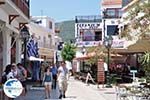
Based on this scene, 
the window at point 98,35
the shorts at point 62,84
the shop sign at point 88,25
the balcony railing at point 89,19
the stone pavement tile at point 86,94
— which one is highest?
the balcony railing at point 89,19

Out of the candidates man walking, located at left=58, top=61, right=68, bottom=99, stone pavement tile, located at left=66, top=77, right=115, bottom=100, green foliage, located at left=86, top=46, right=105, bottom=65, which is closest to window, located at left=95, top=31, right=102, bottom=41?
green foliage, located at left=86, top=46, right=105, bottom=65

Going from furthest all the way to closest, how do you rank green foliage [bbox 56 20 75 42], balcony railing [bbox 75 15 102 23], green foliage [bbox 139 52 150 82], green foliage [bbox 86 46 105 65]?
green foliage [bbox 56 20 75 42]
balcony railing [bbox 75 15 102 23]
green foliage [bbox 86 46 105 65]
green foliage [bbox 139 52 150 82]

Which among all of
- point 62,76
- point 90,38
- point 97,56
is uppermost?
point 90,38

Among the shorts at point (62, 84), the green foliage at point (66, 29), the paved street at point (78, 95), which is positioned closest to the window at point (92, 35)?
the paved street at point (78, 95)

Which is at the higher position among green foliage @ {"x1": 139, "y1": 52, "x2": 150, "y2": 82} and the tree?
the tree

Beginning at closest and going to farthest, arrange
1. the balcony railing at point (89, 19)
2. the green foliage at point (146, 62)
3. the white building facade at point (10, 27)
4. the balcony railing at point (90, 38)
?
the green foliage at point (146, 62), the white building facade at point (10, 27), the balcony railing at point (90, 38), the balcony railing at point (89, 19)

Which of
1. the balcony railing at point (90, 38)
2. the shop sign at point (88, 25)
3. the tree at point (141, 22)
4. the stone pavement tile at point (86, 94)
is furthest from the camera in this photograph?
the shop sign at point (88, 25)

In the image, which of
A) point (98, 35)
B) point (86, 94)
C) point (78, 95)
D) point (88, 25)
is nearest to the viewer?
point (78, 95)

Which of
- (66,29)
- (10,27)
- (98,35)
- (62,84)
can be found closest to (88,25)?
(98,35)

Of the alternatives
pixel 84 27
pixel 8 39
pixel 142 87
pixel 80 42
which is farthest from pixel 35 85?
pixel 84 27

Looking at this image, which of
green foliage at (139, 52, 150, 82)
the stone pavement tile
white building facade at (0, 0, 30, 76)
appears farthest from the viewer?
the stone pavement tile

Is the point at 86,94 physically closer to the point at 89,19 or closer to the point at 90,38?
the point at 90,38

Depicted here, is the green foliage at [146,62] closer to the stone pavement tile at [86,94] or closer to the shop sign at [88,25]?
the stone pavement tile at [86,94]

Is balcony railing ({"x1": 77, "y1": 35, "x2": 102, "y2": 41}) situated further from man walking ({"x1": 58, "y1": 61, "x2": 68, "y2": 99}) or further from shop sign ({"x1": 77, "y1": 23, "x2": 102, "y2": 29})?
man walking ({"x1": 58, "y1": 61, "x2": 68, "y2": 99})
